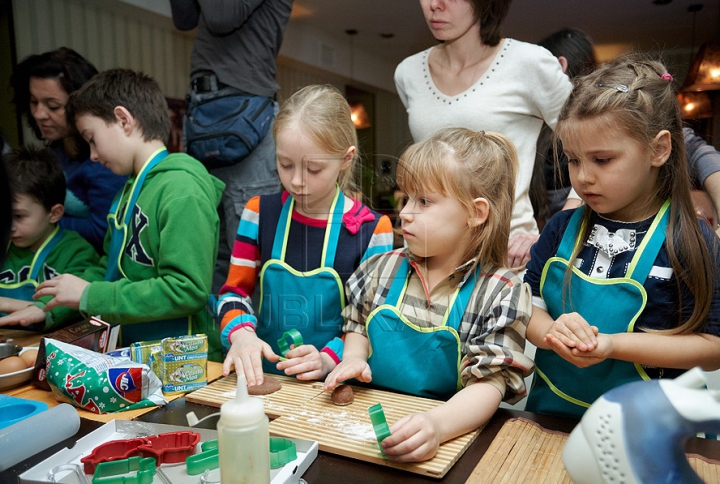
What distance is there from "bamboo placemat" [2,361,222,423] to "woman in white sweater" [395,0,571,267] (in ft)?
2.77

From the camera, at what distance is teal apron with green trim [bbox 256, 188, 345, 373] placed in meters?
1.31

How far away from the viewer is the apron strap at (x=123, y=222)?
1542mm

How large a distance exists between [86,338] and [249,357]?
1.30 feet

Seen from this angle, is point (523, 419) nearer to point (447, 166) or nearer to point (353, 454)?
point (353, 454)

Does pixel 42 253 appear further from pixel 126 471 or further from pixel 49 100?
pixel 126 471

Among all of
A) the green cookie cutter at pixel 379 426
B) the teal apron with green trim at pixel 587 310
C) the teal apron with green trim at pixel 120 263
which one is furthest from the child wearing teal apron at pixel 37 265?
the teal apron with green trim at pixel 587 310

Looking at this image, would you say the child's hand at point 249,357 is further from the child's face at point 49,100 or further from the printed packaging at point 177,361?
the child's face at point 49,100

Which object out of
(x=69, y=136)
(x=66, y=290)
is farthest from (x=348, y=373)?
(x=69, y=136)

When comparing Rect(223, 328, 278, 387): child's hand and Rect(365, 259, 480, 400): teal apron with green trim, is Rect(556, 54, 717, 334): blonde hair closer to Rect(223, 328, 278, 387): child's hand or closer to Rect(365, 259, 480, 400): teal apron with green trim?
Rect(365, 259, 480, 400): teal apron with green trim

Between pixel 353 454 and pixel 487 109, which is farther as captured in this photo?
pixel 487 109

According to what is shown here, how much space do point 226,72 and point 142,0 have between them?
2.82m

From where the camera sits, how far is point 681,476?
514 mm

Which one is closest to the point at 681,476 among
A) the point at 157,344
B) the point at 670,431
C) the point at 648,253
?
the point at 670,431

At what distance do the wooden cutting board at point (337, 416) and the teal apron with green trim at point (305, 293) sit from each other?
0.63 ft
